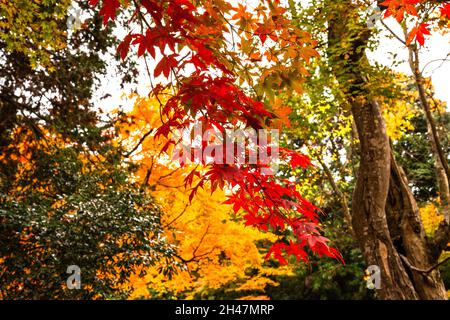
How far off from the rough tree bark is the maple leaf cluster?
10.1 ft

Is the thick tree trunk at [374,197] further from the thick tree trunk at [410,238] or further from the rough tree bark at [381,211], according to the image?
the thick tree trunk at [410,238]

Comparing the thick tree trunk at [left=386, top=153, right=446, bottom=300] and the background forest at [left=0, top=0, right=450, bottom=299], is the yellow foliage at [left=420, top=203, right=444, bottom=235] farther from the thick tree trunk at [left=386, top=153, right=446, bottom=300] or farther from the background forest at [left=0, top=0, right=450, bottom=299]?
the thick tree trunk at [left=386, top=153, right=446, bottom=300]

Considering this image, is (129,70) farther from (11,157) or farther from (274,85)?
(274,85)

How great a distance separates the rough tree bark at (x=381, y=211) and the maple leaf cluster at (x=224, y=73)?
10.1 ft

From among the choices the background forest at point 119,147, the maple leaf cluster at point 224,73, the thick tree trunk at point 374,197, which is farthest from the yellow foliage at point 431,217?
the maple leaf cluster at point 224,73

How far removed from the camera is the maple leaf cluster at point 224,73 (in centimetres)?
177

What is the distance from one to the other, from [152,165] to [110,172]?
8.19 feet

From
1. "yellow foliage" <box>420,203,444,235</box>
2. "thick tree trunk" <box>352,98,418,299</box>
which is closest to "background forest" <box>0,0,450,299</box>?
"thick tree trunk" <box>352,98,418,299</box>

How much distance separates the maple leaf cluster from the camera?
1.77 m

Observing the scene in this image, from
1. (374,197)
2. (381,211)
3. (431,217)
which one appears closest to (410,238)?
(381,211)

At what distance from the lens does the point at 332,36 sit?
19.4 feet

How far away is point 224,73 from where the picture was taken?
1995 mm

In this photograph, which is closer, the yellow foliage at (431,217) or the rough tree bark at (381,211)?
the rough tree bark at (381,211)
